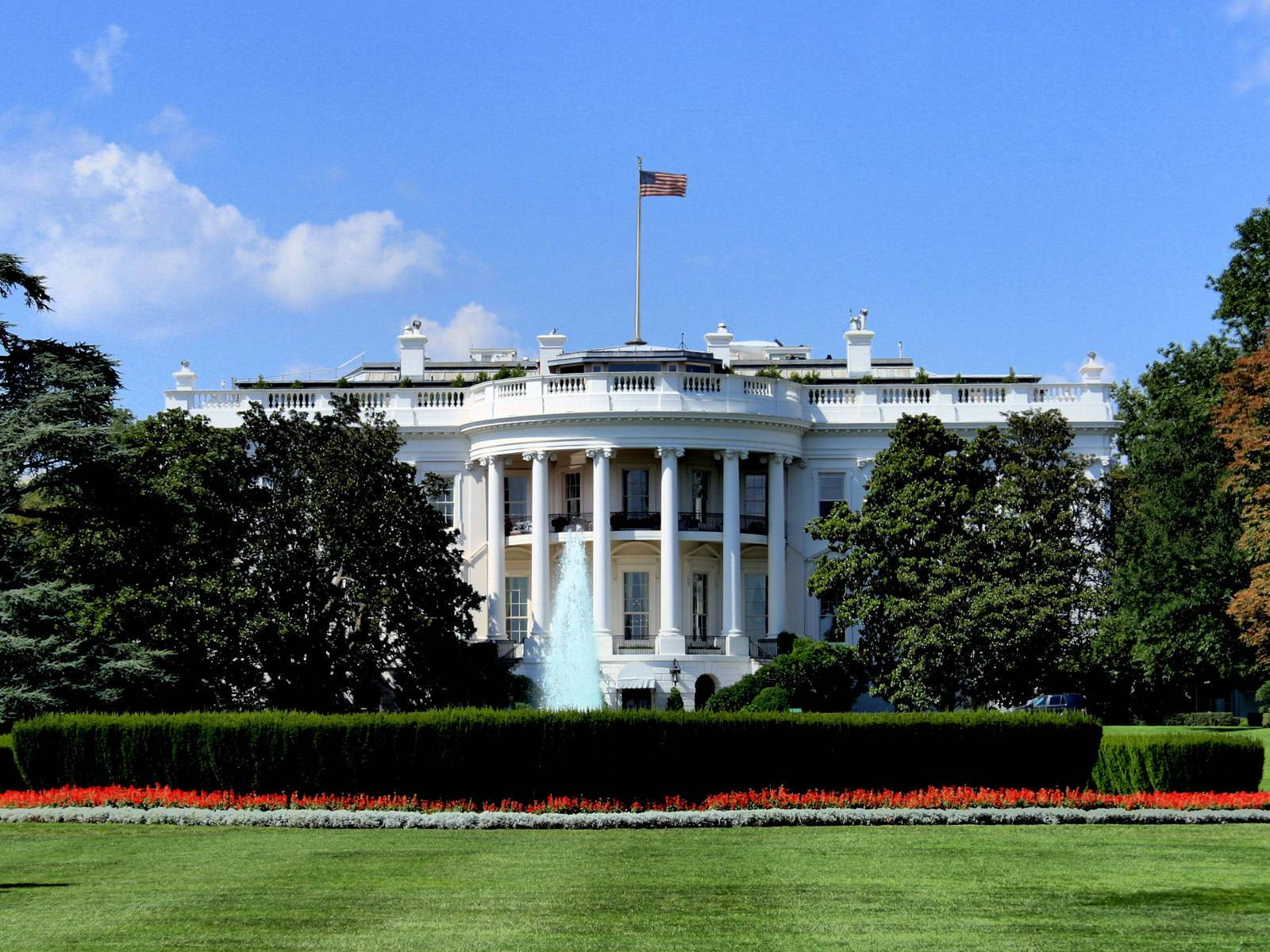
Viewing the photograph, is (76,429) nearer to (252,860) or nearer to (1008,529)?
(252,860)

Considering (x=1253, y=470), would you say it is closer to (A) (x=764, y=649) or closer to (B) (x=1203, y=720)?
(B) (x=1203, y=720)

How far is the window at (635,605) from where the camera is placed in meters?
60.1

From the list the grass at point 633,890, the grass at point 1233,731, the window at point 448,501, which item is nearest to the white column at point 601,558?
the window at point 448,501

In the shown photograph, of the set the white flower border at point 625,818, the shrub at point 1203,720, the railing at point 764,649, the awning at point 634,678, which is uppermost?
the railing at point 764,649

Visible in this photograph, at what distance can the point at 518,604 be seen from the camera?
6162cm

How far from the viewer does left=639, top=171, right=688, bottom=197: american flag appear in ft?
205

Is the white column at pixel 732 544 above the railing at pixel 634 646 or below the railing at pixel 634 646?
above

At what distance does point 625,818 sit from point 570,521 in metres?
32.9

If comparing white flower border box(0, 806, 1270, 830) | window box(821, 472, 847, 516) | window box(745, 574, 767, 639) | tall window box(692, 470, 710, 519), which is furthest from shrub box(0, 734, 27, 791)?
window box(821, 472, 847, 516)

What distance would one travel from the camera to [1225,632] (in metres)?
48.2

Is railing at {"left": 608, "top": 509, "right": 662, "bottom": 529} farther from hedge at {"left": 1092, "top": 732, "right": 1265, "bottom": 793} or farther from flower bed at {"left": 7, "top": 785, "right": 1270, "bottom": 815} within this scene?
flower bed at {"left": 7, "top": 785, "right": 1270, "bottom": 815}

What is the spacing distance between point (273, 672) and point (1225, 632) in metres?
24.4

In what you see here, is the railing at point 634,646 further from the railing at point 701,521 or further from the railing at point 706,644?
the railing at point 701,521

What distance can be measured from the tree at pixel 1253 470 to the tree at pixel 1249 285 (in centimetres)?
473
